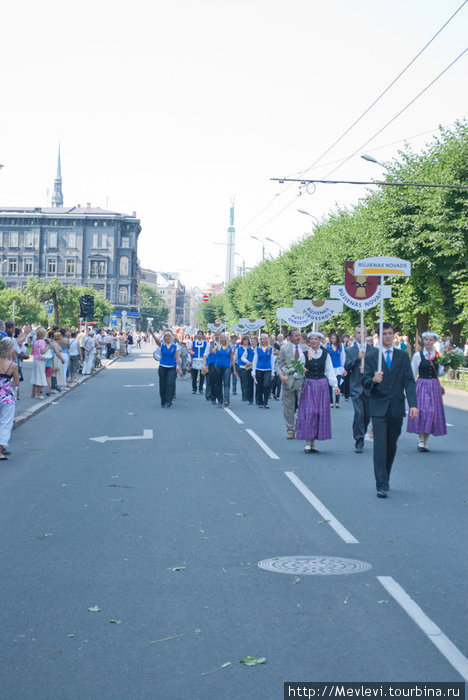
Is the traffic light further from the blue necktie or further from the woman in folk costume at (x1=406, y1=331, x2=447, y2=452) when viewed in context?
the blue necktie

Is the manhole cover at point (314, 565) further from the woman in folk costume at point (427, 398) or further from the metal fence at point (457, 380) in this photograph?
the metal fence at point (457, 380)

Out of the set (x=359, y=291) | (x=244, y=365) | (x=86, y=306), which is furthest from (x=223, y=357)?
(x=86, y=306)

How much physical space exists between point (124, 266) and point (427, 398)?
129000 mm

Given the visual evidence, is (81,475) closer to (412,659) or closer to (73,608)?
(73,608)

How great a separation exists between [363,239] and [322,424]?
108 feet

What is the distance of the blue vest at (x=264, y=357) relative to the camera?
71.7ft

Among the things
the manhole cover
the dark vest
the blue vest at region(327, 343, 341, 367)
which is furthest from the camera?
the blue vest at region(327, 343, 341, 367)

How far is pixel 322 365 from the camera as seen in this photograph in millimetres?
13195

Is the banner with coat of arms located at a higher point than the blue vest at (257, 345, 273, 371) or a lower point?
higher

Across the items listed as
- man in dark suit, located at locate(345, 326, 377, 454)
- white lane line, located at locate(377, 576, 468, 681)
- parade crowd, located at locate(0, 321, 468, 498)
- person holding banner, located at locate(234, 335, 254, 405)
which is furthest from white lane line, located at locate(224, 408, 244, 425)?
white lane line, located at locate(377, 576, 468, 681)

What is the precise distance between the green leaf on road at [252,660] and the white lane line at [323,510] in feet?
9.19

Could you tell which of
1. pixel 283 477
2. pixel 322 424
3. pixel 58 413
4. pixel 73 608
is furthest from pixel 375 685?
pixel 58 413

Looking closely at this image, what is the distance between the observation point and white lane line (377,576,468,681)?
4.57 m

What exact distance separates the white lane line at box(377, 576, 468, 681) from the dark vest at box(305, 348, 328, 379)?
23.2 ft
